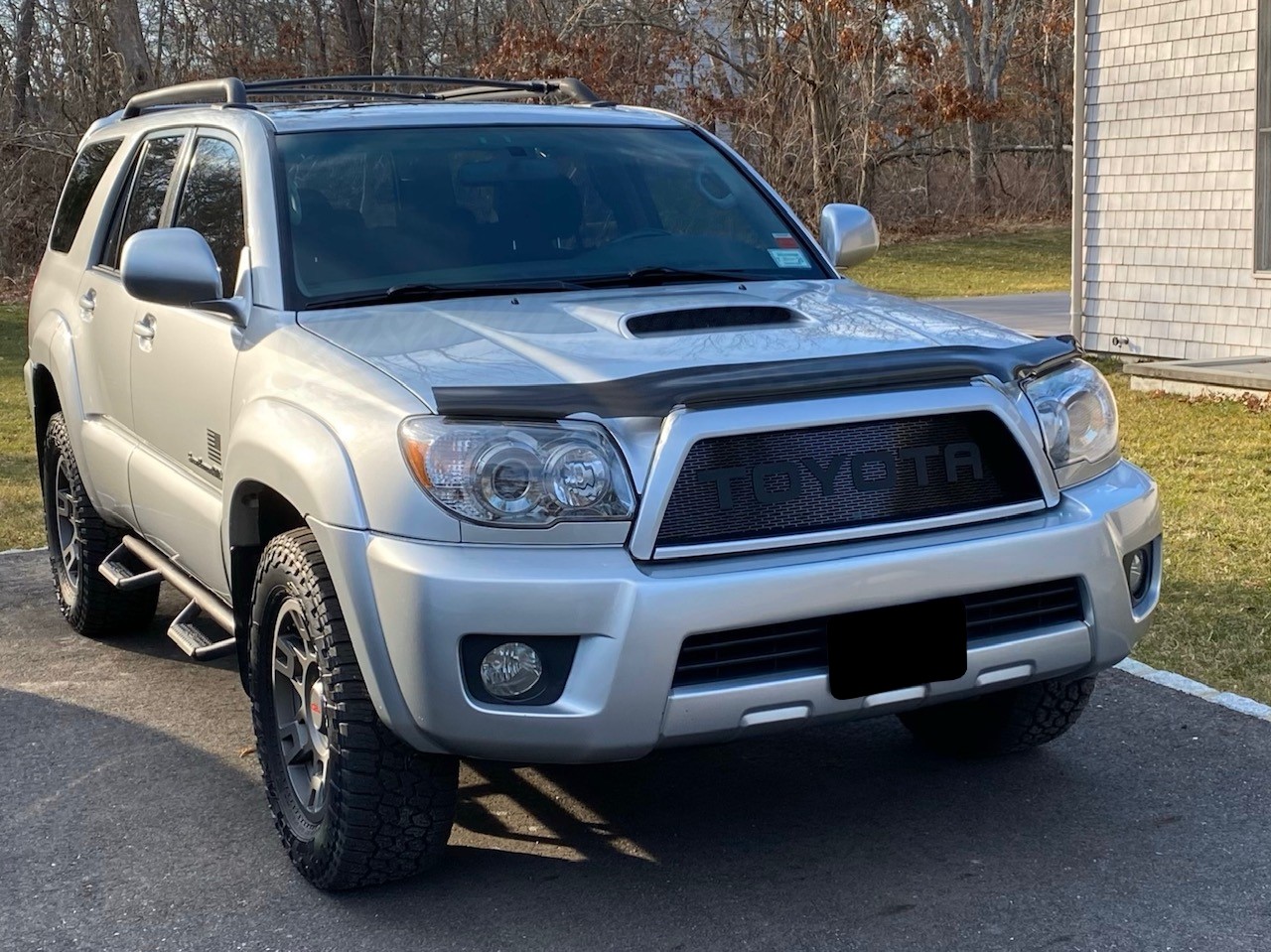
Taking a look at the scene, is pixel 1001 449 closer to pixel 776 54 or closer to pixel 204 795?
pixel 204 795

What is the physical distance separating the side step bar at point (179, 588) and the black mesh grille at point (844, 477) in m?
1.68

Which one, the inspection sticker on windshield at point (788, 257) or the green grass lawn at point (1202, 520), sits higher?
the inspection sticker on windshield at point (788, 257)

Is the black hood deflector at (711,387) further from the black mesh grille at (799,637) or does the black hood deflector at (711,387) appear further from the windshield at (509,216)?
the windshield at (509,216)

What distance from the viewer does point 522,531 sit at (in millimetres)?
3270

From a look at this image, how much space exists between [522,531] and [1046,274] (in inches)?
847

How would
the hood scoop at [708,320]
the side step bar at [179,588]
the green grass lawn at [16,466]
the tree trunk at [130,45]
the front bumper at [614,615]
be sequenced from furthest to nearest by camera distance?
the tree trunk at [130,45], the green grass lawn at [16,466], the side step bar at [179,588], the hood scoop at [708,320], the front bumper at [614,615]

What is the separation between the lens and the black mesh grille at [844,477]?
10.9ft

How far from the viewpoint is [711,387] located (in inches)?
129

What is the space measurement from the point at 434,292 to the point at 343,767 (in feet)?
4.45

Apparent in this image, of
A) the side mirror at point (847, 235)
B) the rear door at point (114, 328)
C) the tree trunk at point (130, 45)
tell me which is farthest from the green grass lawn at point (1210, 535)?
the tree trunk at point (130, 45)

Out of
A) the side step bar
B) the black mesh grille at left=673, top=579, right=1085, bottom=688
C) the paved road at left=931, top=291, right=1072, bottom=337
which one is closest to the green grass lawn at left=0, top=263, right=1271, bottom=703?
the black mesh grille at left=673, top=579, right=1085, bottom=688

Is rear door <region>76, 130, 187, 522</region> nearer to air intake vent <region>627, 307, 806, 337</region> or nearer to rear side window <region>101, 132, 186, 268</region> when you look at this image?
rear side window <region>101, 132, 186, 268</region>

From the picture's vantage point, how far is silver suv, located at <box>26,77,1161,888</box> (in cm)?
325

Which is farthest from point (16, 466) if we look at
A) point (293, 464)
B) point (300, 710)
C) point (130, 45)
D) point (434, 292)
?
point (130, 45)
